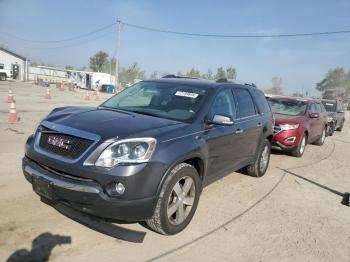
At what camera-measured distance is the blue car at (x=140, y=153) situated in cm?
347

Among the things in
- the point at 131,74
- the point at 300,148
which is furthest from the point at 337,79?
the point at 300,148

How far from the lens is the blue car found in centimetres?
347

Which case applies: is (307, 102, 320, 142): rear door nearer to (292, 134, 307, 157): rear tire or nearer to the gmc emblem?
(292, 134, 307, 157): rear tire

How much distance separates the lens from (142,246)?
3.83 m

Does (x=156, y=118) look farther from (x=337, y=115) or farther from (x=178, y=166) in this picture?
(x=337, y=115)

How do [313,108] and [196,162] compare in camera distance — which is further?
[313,108]

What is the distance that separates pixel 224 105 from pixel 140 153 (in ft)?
6.80

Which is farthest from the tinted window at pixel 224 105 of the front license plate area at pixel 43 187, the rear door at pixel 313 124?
the rear door at pixel 313 124

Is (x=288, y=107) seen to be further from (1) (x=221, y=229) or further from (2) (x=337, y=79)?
(2) (x=337, y=79)

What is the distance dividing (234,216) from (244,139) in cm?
139

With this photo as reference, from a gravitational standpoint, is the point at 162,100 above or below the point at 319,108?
above

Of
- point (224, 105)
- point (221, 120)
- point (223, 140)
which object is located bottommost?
point (223, 140)

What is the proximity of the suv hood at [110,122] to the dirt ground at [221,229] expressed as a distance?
1173 mm

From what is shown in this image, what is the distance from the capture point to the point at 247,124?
5918mm
